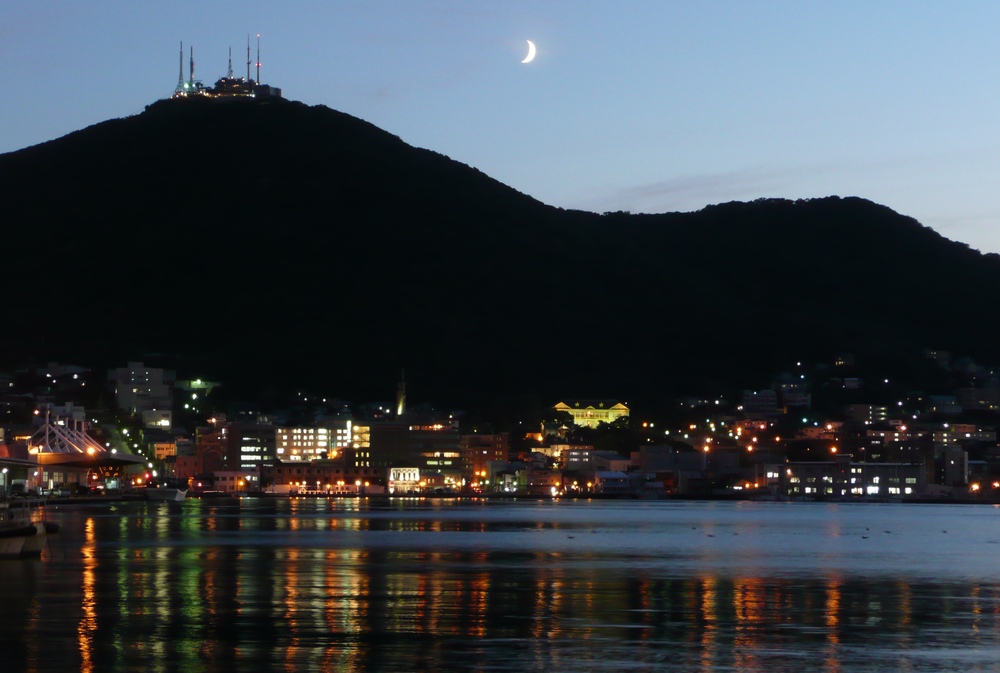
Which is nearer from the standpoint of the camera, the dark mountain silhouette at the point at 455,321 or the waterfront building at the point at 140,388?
the waterfront building at the point at 140,388

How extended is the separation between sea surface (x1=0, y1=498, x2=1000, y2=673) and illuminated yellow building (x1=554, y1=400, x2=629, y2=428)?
119 metres

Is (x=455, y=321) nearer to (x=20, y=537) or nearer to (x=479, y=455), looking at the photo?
(x=479, y=455)

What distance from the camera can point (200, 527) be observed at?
54750 mm

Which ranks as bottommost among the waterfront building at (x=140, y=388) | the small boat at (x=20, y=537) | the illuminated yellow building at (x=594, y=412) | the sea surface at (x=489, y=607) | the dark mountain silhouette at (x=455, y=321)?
the sea surface at (x=489, y=607)

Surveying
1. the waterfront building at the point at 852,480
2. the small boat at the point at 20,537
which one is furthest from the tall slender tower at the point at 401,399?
the small boat at the point at 20,537

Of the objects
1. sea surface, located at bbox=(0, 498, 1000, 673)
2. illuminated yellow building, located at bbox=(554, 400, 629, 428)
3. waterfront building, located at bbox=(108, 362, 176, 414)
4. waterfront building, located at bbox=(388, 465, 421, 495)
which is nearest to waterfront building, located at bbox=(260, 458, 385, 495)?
waterfront building, located at bbox=(388, 465, 421, 495)

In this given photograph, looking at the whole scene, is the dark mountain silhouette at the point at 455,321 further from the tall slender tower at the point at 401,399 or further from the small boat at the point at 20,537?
the small boat at the point at 20,537

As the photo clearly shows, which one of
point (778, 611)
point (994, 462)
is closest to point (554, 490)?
point (994, 462)

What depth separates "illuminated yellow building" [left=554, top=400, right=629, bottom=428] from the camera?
163m

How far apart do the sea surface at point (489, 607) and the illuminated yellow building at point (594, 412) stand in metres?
119

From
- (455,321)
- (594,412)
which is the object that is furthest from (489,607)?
(455,321)

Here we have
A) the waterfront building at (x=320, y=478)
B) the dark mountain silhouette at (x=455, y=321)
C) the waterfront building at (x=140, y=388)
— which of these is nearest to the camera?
the waterfront building at (x=320, y=478)

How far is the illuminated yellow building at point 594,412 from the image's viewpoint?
16312 cm

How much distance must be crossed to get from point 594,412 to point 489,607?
469 feet
